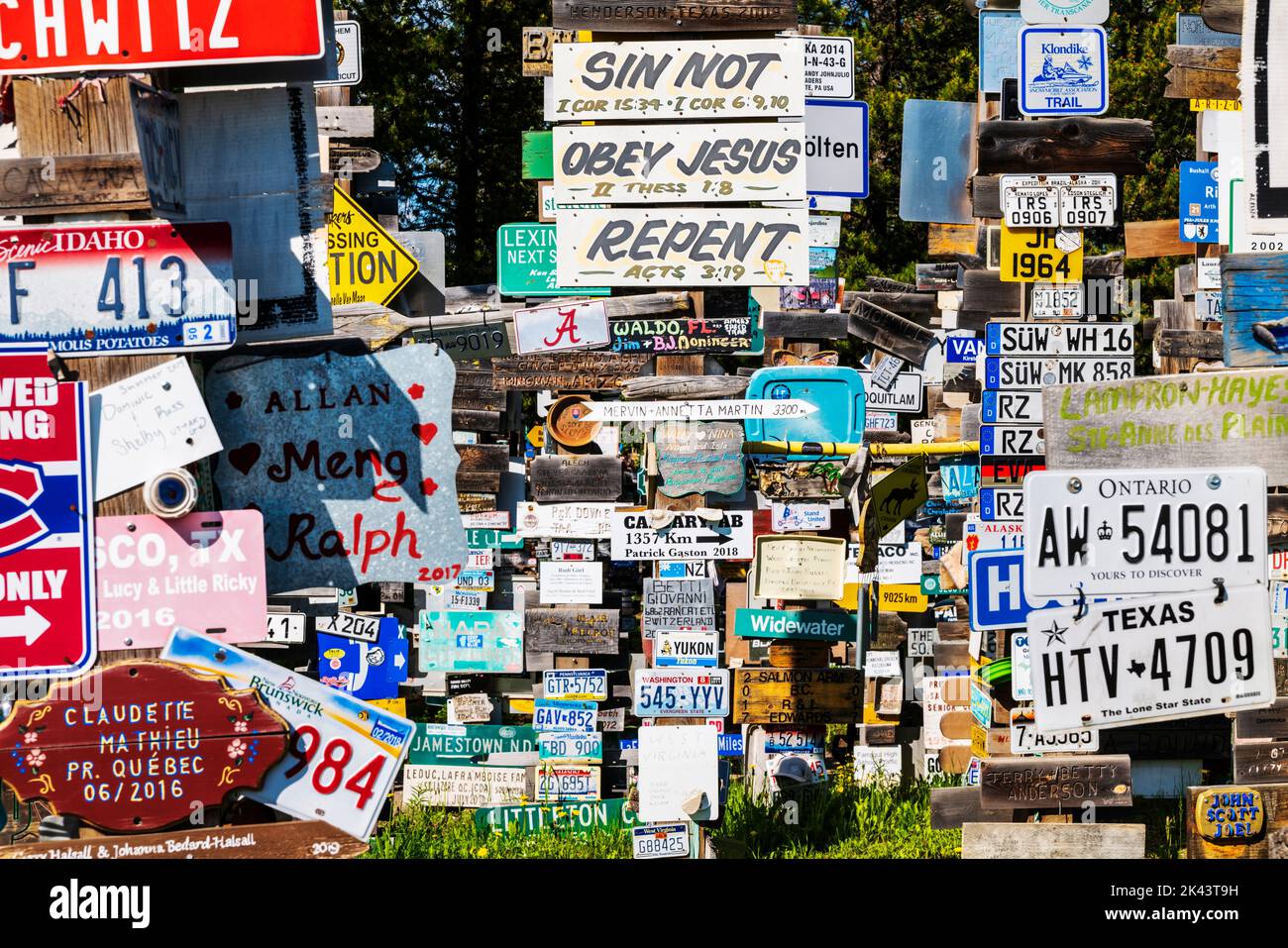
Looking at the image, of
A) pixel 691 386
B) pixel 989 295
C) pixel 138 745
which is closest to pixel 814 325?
pixel 989 295

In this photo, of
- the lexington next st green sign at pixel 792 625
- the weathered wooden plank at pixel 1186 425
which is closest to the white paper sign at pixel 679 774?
the lexington next st green sign at pixel 792 625

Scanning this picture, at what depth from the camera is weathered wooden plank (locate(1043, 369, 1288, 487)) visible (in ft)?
17.2

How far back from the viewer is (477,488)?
10828 millimetres

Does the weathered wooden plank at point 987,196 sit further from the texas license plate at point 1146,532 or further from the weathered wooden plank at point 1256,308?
the texas license plate at point 1146,532

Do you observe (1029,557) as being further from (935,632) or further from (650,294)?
(935,632)

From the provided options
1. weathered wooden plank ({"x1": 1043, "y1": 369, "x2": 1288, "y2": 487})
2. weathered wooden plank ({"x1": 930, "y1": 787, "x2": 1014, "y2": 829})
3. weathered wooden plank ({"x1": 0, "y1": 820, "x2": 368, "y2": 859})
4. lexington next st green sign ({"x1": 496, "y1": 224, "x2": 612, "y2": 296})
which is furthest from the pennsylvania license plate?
lexington next st green sign ({"x1": 496, "y1": 224, "x2": 612, "y2": 296})

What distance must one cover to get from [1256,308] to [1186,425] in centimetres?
56

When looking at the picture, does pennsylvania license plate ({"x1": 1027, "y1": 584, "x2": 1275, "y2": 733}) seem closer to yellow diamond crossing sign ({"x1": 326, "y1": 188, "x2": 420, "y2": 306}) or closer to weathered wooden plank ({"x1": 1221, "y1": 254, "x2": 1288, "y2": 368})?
weathered wooden plank ({"x1": 1221, "y1": 254, "x2": 1288, "y2": 368})

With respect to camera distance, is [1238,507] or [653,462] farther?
[653,462]

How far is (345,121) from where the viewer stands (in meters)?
13.0

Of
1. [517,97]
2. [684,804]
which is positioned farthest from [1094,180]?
[517,97]

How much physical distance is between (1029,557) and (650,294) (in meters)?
3.10

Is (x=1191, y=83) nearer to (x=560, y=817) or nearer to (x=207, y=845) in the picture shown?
(x=560, y=817)

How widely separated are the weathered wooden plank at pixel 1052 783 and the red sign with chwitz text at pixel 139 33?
406 cm
